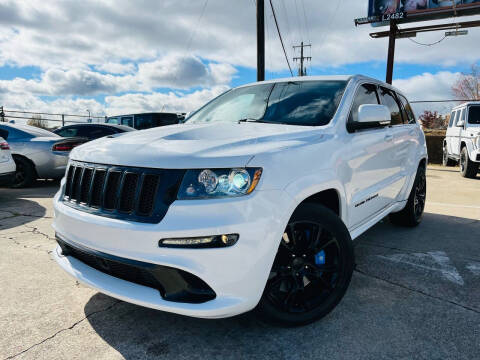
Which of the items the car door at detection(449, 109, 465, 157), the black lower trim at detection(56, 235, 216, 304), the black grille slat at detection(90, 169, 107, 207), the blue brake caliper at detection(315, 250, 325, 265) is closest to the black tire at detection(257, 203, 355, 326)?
the blue brake caliper at detection(315, 250, 325, 265)

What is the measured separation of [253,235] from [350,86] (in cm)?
181

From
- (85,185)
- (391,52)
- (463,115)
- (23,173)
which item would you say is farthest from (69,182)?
(391,52)

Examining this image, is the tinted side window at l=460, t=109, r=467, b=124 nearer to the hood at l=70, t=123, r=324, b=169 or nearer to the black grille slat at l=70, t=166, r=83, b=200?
the hood at l=70, t=123, r=324, b=169

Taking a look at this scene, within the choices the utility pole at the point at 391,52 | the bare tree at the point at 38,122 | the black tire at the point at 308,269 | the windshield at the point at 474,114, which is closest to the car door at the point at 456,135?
the windshield at the point at 474,114

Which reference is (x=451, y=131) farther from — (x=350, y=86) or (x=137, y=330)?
(x=137, y=330)

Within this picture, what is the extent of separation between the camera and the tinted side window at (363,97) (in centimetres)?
300

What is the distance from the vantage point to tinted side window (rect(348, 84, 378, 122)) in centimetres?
300

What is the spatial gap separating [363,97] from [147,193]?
7.27ft

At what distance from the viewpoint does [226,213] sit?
186cm

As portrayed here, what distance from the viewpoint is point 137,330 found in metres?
2.29

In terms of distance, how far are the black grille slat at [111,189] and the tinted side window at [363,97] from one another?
1757 mm

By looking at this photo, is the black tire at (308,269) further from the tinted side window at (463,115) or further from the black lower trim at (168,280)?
the tinted side window at (463,115)

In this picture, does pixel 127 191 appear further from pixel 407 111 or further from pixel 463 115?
pixel 463 115

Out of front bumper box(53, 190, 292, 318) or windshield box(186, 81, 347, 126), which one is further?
windshield box(186, 81, 347, 126)
